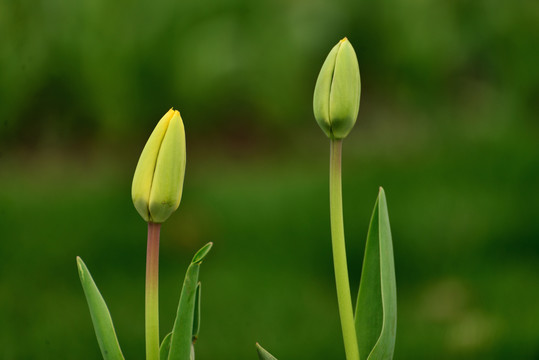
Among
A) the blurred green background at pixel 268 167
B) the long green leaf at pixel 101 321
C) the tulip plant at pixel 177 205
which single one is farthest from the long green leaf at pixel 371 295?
the blurred green background at pixel 268 167

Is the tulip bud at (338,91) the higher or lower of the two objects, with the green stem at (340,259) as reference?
higher

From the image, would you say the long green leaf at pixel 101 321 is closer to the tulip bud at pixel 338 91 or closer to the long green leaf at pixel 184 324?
the long green leaf at pixel 184 324

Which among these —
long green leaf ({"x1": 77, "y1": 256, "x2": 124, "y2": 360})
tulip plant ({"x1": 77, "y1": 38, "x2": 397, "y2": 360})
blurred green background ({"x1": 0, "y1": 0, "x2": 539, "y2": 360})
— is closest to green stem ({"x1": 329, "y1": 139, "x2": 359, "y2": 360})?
tulip plant ({"x1": 77, "y1": 38, "x2": 397, "y2": 360})

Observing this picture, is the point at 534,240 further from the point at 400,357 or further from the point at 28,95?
the point at 28,95

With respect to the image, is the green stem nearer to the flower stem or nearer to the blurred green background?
the flower stem

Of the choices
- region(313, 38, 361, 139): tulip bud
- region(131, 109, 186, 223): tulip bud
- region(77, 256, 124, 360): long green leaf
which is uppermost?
region(313, 38, 361, 139): tulip bud

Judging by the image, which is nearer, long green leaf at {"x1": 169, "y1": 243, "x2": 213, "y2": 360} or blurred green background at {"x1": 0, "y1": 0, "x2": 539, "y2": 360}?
long green leaf at {"x1": 169, "y1": 243, "x2": 213, "y2": 360}
